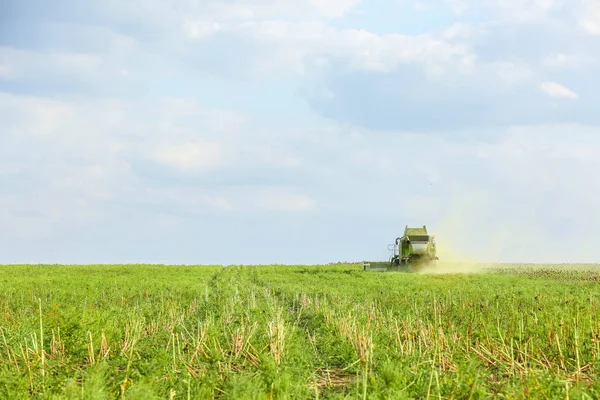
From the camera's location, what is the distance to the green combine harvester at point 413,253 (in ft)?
146

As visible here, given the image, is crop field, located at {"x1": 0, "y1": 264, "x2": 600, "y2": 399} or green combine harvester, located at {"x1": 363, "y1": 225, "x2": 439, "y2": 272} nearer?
crop field, located at {"x1": 0, "y1": 264, "x2": 600, "y2": 399}

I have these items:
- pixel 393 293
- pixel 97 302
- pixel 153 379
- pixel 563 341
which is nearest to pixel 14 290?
pixel 97 302

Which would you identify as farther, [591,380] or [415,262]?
[415,262]

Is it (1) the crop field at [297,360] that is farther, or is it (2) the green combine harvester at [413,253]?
(2) the green combine harvester at [413,253]

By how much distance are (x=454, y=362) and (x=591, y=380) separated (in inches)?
84.2

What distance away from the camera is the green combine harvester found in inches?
1752

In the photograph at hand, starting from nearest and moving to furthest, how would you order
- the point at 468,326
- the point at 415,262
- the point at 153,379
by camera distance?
the point at 153,379 → the point at 468,326 → the point at 415,262

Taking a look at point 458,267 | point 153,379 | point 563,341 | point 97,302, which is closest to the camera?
point 153,379

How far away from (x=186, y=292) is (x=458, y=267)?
29.3m

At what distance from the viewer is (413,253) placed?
44.8 metres

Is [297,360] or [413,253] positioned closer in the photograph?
[297,360]

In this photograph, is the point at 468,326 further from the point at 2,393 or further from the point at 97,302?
the point at 97,302

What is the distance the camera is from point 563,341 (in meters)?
12.7

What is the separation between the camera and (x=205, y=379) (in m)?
9.63
